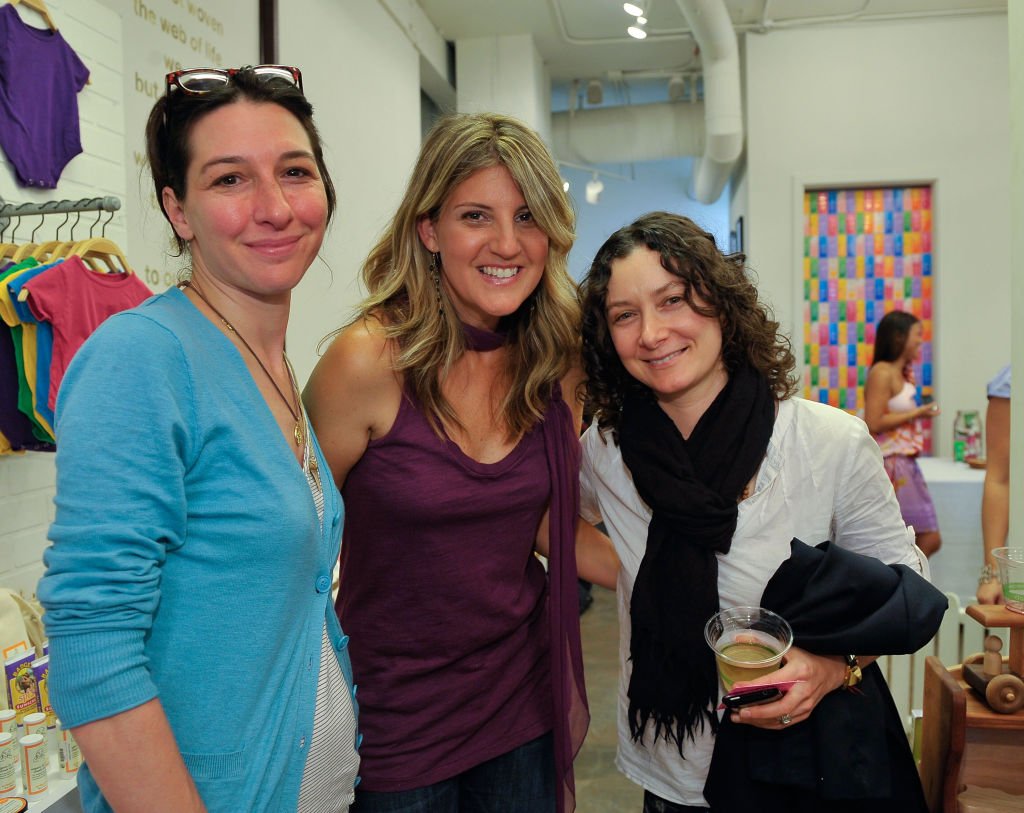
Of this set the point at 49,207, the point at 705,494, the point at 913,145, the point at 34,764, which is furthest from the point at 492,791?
the point at 913,145

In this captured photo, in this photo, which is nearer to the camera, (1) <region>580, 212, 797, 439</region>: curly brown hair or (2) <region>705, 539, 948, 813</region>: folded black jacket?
(2) <region>705, 539, 948, 813</region>: folded black jacket

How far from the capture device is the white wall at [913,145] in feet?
20.9

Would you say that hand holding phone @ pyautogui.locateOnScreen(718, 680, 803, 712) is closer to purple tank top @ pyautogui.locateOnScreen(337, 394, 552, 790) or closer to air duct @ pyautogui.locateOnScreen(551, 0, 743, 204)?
purple tank top @ pyautogui.locateOnScreen(337, 394, 552, 790)

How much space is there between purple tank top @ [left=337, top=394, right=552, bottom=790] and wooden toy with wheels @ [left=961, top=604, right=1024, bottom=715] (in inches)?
35.6

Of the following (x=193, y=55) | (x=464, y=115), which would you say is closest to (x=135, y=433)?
(x=464, y=115)

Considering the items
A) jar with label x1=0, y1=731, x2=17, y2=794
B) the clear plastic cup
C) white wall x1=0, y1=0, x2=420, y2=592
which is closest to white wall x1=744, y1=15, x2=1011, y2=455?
white wall x1=0, y1=0, x2=420, y2=592

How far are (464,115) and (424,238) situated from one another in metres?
0.25

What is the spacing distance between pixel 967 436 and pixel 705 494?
17.7ft

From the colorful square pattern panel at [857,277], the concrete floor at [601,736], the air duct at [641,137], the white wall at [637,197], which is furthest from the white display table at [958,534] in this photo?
the white wall at [637,197]

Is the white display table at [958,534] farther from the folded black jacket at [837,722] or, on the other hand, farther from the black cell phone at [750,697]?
the black cell phone at [750,697]

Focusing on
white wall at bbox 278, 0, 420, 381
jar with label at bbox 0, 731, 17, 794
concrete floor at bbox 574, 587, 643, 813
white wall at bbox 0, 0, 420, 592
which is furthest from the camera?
white wall at bbox 278, 0, 420, 381

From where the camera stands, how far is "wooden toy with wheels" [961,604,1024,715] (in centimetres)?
155

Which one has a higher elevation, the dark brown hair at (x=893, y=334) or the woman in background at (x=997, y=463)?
the dark brown hair at (x=893, y=334)

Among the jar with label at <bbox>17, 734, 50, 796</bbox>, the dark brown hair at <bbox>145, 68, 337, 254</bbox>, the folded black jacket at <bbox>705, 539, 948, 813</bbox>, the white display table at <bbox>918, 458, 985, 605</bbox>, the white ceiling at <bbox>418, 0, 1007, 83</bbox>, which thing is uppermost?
the white ceiling at <bbox>418, 0, 1007, 83</bbox>
